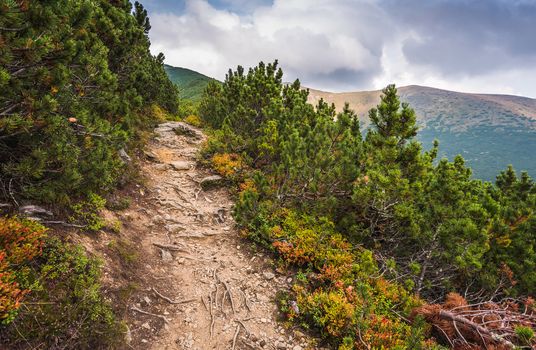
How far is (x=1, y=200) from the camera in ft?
15.5

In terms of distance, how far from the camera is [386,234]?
31.5 ft

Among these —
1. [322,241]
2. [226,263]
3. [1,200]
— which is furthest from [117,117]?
[322,241]

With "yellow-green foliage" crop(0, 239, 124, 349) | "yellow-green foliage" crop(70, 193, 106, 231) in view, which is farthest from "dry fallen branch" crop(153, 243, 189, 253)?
"yellow-green foliage" crop(0, 239, 124, 349)

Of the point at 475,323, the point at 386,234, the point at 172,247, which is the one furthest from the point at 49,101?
the point at 386,234

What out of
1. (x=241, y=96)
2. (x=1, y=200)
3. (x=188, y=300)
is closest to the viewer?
(x=1, y=200)

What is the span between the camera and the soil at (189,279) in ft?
17.2

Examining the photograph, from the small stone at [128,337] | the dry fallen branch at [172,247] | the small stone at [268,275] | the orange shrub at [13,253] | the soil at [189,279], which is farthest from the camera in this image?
the dry fallen branch at [172,247]

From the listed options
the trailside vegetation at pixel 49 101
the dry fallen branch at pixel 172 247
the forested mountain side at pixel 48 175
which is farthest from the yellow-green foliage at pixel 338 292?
the trailside vegetation at pixel 49 101

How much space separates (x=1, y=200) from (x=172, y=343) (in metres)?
3.87

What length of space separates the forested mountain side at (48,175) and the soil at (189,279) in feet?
2.04

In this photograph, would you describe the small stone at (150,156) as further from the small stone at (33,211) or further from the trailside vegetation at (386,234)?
the small stone at (33,211)

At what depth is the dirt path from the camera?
526cm

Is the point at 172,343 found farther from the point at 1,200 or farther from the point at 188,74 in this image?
the point at 188,74

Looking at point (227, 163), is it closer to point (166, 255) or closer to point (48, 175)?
point (166, 255)
